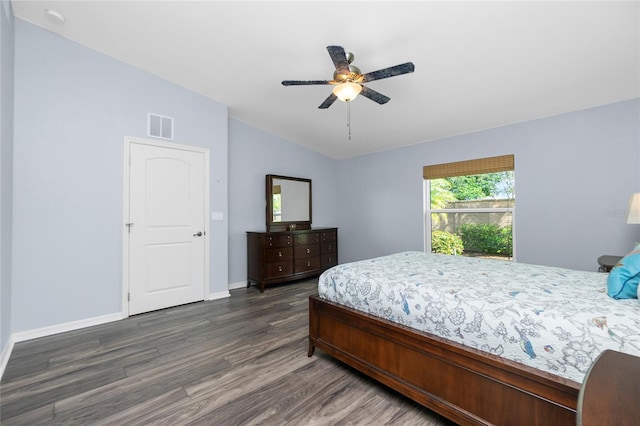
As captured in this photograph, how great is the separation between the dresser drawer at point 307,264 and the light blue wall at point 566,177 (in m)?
1.67

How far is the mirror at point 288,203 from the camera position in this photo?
4.85 m

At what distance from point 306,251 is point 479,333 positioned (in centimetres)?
362

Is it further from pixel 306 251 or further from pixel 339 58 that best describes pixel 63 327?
pixel 339 58

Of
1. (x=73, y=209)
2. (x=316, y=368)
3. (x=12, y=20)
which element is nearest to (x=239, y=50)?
(x=12, y=20)

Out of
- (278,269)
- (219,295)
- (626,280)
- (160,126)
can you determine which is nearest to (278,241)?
(278,269)

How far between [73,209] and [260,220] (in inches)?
97.0

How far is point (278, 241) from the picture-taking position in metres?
4.46

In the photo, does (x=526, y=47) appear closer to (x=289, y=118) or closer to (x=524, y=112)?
(x=524, y=112)

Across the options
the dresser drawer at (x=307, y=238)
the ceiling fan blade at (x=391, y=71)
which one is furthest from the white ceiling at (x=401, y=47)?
the dresser drawer at (x=307, y=238)

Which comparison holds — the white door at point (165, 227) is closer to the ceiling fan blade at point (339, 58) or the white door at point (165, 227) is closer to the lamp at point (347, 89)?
the lamp at point (347, 89)

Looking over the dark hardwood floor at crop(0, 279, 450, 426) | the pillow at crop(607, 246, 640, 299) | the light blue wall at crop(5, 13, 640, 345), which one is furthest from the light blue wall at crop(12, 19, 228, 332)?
the pillow at crop(607, 246, 640, 299)

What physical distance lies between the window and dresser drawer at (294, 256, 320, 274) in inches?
74.5

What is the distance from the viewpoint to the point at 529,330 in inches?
50.4

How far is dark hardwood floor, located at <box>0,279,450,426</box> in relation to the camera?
5.38 ft
